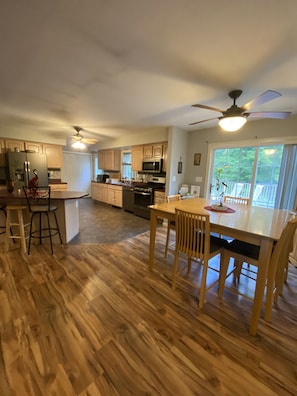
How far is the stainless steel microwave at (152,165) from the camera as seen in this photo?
16.0 feet

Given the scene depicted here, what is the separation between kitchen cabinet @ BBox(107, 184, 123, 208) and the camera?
5922mm

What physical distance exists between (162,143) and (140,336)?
4.29m

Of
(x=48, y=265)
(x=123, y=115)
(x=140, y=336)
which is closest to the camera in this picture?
(x=140, y=336)

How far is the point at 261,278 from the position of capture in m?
1.57

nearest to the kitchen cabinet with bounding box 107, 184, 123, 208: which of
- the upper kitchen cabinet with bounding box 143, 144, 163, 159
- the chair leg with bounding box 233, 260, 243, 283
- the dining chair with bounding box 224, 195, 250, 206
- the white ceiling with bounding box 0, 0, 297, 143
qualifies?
the upper kitchen cabinet with bounding box 143, 144, 163, 159

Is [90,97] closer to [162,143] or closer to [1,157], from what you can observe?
[162,143]

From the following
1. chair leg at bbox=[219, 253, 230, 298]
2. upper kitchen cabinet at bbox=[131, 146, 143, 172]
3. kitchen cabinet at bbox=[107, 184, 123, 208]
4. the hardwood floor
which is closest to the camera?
the hardwood floor

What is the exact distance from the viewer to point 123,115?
359 centimetres

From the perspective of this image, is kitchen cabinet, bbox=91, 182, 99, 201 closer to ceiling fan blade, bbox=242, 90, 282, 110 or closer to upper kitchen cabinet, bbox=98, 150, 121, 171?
upper kitchen cabinet, bbox=98, 150, 121, 171

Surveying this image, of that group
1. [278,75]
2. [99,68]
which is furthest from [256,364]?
[99,68]

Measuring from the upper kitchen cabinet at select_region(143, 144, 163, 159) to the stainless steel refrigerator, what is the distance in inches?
118

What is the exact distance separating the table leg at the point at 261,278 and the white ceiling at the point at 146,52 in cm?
173

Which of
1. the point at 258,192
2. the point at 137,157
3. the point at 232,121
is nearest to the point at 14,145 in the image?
the point at 137,157

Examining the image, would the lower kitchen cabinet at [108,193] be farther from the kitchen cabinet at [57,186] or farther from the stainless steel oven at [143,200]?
→ the kitchen cabinet at [57,186]
